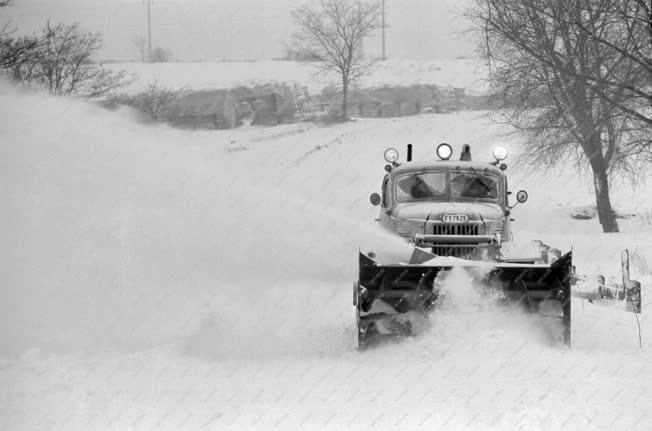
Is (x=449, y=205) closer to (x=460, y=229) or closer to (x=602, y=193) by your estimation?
(x=460, y=229)

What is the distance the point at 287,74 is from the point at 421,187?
146 feet

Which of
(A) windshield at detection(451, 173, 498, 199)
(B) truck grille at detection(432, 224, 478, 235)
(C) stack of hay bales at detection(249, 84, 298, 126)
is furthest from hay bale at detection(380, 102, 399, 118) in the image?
(B) truck grille at detection(432, 224, 478, 235)

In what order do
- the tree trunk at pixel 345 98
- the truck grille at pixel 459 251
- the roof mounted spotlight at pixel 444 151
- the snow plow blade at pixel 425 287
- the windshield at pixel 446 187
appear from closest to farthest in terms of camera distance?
1. the snow plow blade at pixel 425 287
2. the truck grille at pixel 459 251
3. the windshield at pixel 446 187
4. the roof mounted spotlight at pixel 444 151
5. the tree trunk at pixel 345 98

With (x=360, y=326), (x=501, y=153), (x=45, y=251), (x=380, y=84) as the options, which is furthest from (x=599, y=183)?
(x=380, y=84)

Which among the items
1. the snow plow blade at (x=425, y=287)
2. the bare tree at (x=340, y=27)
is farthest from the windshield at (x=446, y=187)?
the bare tree at (x=340, y=27)

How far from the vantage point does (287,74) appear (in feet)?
174

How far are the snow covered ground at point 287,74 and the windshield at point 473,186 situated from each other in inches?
1527

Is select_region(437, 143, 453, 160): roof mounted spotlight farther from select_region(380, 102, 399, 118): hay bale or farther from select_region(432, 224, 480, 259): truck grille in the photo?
select_region(380, 102, 399, 118): hay bale

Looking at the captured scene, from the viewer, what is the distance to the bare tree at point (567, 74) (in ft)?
37.5

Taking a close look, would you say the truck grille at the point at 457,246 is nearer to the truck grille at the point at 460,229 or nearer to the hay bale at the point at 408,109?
the truck grille at the point at 460,229

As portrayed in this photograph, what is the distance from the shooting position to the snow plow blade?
24.4ft

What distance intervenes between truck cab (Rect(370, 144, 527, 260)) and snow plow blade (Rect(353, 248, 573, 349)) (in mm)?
984

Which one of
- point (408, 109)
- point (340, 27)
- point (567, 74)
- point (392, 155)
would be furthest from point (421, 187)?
point (340, 27)

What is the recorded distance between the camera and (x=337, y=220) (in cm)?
939
